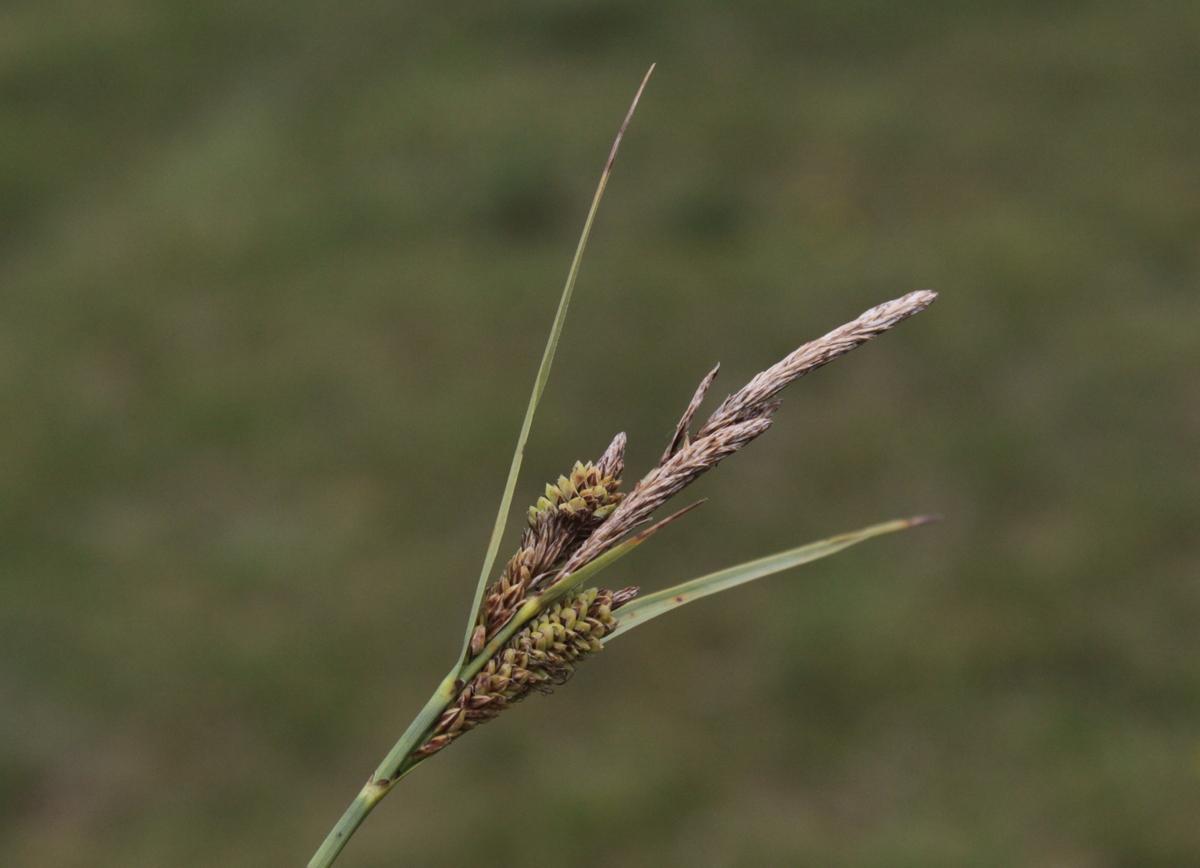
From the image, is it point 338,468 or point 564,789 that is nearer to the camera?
point 564,789

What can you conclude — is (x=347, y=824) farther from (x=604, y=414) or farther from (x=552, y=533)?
(x=604, y=414)

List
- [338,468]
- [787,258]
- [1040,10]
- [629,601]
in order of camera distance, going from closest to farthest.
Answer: [629,601] < [338,468] < [787,258] < [1040,10]

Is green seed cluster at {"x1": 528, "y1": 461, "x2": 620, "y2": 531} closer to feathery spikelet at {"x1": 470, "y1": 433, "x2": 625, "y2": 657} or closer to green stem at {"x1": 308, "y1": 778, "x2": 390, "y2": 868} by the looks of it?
feathery spikelet at {"x1": 470, "y1": 433, "x2": 625, "y2": 657}

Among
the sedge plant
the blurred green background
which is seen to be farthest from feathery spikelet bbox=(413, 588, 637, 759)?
the blurred green background

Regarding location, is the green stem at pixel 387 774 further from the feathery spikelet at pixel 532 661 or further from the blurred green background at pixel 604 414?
the blurred green background at pixel 604 414

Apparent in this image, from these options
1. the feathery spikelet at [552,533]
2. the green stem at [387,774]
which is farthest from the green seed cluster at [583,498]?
the green stem at [387,774]

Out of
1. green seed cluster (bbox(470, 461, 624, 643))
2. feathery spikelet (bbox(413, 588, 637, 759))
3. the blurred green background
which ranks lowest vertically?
the blurred green background

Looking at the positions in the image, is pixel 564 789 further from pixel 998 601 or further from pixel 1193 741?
pixel 1193 741

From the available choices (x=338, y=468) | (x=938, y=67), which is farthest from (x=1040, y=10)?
(x=338, y=468)
